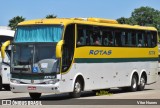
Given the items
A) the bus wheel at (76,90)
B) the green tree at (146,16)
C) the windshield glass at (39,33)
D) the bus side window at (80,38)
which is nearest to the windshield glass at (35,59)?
the windshield glass at (39,33)

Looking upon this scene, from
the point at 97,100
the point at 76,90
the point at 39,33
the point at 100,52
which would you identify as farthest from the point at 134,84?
the point at 39,33

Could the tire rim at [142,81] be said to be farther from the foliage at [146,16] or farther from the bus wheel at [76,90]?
the foliage at [146,16]

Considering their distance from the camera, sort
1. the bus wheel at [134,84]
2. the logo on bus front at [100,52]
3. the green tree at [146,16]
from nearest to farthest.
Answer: the logo on bus front at [100,52]
the bus wheel at [134,84]
the green tree at [146,16]

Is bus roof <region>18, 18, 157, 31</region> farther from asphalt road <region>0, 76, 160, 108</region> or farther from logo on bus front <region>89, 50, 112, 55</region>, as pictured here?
asphalt road <region>0, 76, 160, 108</region>

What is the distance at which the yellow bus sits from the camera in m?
21.9

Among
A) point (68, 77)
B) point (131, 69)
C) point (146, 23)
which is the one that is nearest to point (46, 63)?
point (68, 77)

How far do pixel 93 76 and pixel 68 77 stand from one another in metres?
2.60

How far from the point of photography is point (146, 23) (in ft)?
523

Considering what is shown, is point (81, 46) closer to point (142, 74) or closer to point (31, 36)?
point (31, 36)

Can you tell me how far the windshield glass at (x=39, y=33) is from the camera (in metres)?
22.3

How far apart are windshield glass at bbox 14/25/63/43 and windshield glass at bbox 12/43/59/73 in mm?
304

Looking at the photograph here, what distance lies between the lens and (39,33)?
22.7 m

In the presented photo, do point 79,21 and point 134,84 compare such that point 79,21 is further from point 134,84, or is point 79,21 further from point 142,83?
point 142,83

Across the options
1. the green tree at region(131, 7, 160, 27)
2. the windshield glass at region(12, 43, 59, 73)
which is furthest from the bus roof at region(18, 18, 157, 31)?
the green tree at region(131, 7, 160, 27)
